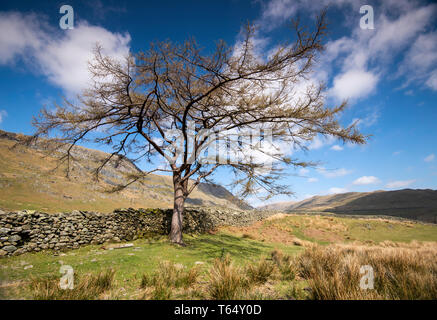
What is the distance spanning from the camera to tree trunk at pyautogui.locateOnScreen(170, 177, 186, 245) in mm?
9545

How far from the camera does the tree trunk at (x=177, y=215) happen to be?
9.54 m

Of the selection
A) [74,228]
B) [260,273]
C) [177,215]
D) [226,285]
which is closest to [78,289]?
[226,285]

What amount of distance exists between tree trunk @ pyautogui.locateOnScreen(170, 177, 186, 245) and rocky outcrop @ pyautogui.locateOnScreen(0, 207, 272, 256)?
93.1 inches

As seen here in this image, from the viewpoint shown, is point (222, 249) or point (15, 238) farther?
point (222, 249)

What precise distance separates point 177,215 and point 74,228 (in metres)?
4.69

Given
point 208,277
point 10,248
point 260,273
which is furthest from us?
point 10,248

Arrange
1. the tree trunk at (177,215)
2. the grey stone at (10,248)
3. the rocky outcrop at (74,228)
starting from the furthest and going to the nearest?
the tree trunk at (177,215) → the rocky outcrop at (74,228) → the grey stone at (10,248)

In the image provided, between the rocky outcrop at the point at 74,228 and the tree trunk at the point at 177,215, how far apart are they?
236 cm

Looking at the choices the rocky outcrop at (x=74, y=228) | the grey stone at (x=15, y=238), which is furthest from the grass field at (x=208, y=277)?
the grey stone at (x=15, y=238)

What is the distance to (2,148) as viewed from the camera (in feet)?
165

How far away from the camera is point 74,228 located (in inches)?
343

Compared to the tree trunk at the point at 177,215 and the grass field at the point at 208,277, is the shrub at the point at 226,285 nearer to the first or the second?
the grass field at the point at 208,277

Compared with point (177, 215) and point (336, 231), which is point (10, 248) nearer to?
point (177, 215)
